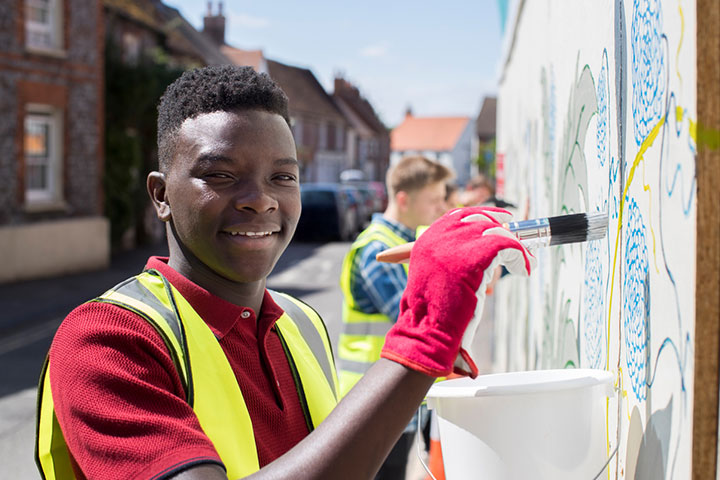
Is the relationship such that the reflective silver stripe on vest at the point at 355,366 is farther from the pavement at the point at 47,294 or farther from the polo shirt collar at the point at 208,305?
the pavement at the point at 47,294

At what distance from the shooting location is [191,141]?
1512 mm

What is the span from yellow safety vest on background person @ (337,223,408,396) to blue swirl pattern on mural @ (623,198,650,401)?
6.62ft

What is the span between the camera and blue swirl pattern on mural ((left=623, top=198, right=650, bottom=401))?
127 centimetres

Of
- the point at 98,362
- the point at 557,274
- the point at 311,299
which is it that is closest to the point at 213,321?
the point at 98,362

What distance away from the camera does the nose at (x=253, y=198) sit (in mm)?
1491

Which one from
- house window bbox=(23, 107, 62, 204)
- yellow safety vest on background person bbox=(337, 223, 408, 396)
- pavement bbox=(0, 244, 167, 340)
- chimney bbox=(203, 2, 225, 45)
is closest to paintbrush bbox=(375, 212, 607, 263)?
yellow safety vest on background person bbox=(337, 223, 408, 396)

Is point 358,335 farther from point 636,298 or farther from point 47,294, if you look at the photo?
point 47,294

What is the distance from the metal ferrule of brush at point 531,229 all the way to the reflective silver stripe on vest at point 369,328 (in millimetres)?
1975

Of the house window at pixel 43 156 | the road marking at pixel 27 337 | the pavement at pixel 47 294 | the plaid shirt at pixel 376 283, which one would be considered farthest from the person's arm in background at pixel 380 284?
the house window at pixel 43 156

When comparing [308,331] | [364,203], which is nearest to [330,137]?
[364,203]

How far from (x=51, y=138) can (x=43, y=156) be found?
1.31 feet

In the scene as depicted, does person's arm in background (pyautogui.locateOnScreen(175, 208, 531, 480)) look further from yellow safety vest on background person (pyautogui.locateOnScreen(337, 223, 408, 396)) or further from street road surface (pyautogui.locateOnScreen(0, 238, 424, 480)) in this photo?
street road surface (pyautogui.locateOnScreen(0, 238, 424, 480))

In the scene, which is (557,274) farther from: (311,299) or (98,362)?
(311,299)

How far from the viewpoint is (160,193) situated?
163 cm
